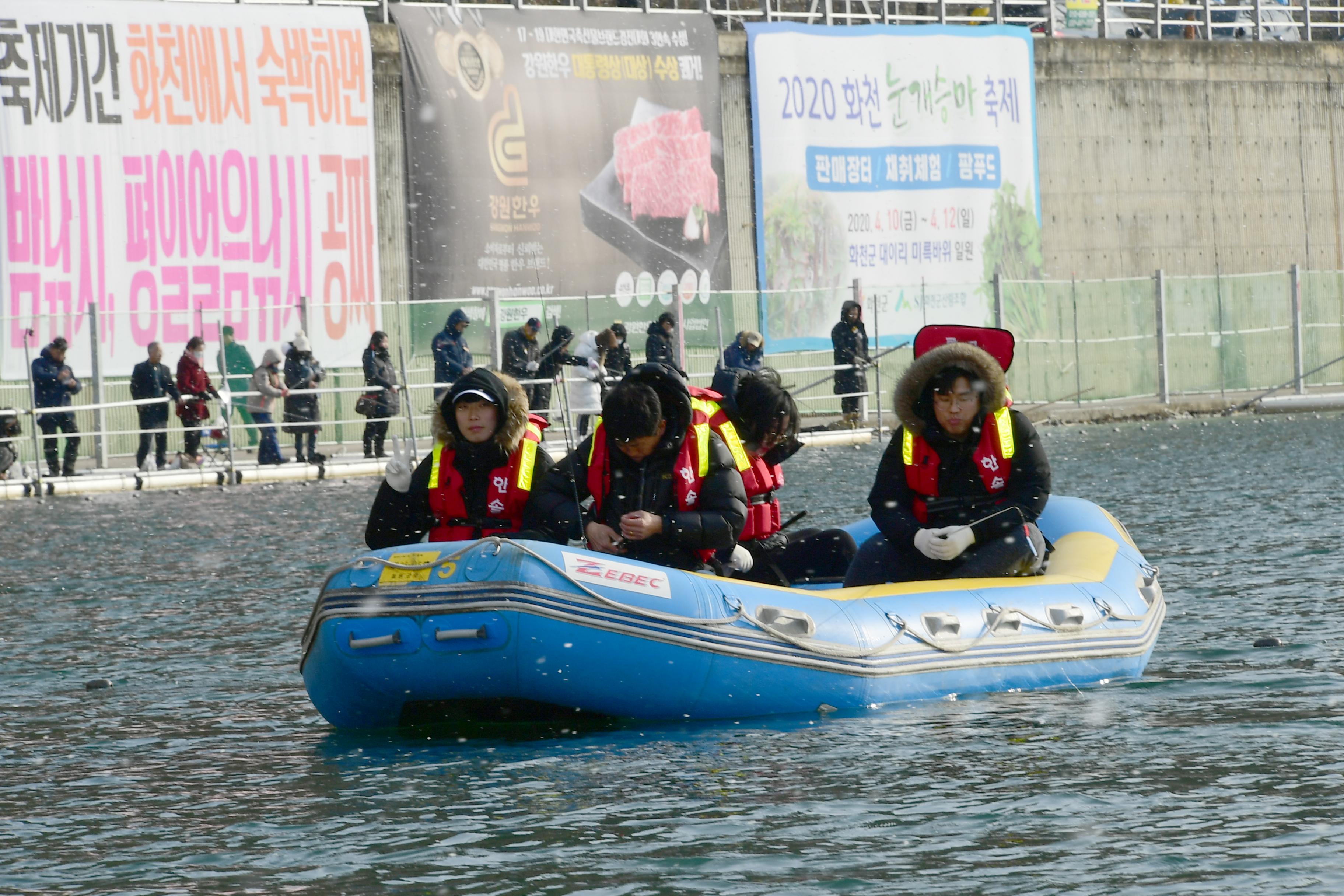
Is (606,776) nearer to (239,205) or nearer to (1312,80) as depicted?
(239,205)

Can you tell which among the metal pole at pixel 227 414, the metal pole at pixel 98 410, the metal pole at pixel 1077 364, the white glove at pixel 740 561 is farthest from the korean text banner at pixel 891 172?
the white glove at pixel 740 561

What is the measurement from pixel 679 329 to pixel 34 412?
26.7ft

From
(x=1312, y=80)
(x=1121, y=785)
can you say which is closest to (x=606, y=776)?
(x=1121, y=785)

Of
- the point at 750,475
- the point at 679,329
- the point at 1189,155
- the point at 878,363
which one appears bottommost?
the point at 750,475

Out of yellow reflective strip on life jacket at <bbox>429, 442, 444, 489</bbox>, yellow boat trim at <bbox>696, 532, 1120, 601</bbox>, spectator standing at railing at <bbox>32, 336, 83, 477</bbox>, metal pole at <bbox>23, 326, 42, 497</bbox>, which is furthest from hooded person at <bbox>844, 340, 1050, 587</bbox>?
spectator standing at railing at <bbox>32, 336, 83, 477</bbox>

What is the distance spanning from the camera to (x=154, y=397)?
22250 millimetres

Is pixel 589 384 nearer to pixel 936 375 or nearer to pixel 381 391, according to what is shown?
pixel 381 391

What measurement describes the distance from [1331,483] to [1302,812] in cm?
1198

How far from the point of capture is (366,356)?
23500mm

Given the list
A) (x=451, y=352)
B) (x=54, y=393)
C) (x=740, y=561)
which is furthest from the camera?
(x=451, y=352)

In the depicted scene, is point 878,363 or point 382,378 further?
point 878,363

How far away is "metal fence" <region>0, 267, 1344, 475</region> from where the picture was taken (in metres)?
24.2

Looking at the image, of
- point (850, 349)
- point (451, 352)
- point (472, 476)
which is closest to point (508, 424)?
point (472, 476)

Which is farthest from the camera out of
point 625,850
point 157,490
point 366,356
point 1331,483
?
point 366,356
